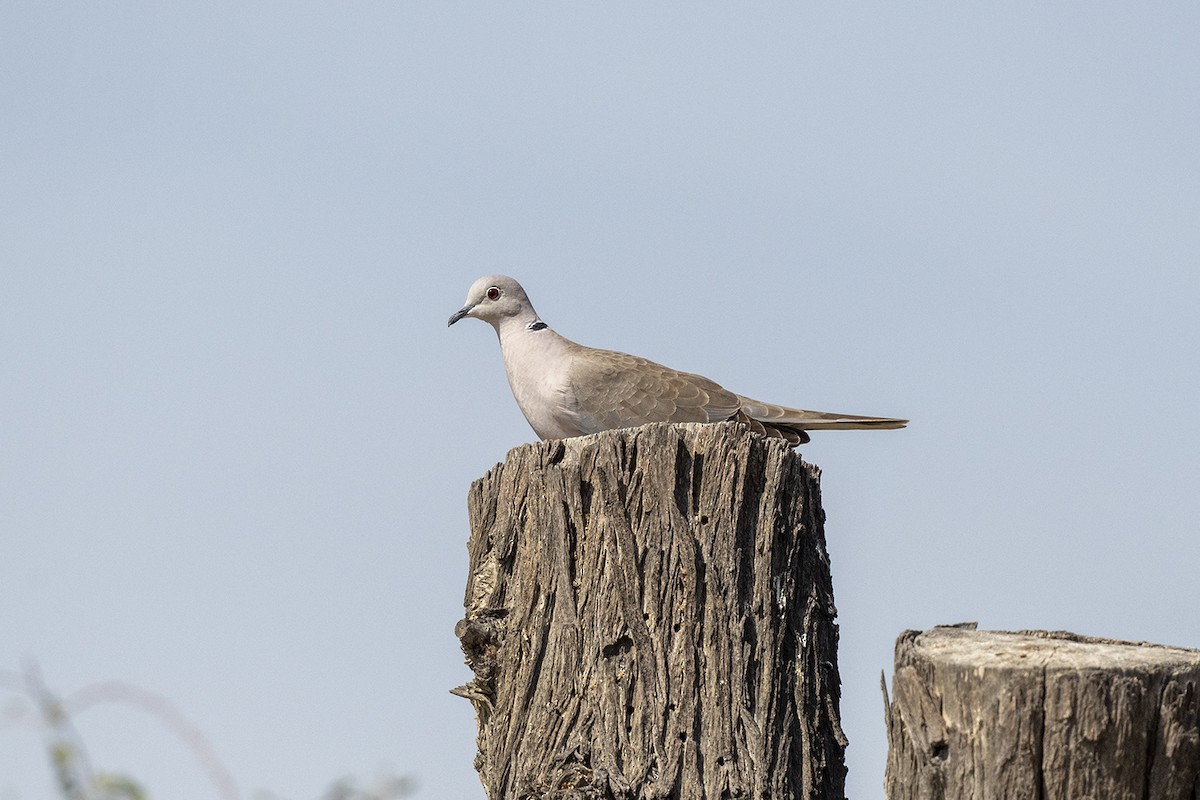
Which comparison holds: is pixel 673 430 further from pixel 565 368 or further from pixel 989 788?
pixel 565 368

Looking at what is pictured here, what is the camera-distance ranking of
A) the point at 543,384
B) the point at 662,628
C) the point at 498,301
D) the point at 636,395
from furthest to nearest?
the point at 498,301
the point at 543,384
the point at 636,395
the point at 662,628

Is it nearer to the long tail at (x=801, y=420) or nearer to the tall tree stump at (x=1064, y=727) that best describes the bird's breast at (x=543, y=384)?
the long tail at (x=801, y=420)

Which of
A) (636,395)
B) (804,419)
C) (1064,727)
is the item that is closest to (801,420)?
(804,419)

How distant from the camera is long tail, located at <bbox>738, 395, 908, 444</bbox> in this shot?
720 cm

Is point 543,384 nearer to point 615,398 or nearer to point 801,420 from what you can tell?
point 615,398

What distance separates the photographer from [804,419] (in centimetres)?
730

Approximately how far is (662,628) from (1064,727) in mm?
1526

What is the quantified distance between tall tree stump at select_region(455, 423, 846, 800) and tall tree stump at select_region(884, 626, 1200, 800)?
1.09m

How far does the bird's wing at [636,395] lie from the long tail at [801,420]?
185 millimetres

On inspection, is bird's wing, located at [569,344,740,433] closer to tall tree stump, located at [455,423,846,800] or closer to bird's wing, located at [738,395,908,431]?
bird's wing, located at [738,395,908,431]

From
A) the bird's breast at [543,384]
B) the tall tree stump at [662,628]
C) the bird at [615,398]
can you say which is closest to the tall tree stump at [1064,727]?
the tall tree stump at [662,628]

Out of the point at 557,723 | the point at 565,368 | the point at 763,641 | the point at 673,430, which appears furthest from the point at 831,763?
the point at 565,368

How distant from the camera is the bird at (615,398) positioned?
6.96 meters

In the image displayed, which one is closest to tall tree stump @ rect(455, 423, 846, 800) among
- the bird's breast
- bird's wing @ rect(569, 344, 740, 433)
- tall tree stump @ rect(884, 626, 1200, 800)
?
tall tree stump @ rect(884, 626, 1200, 800)
